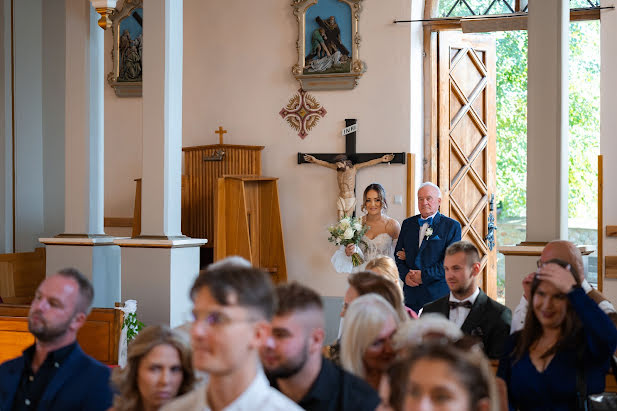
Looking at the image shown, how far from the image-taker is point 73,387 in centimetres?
315

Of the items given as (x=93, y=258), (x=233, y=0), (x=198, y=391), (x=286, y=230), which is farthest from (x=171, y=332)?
(x=233, y=0)

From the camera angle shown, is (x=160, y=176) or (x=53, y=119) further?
(x=53, y=119)

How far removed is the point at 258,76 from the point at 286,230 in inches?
94.3

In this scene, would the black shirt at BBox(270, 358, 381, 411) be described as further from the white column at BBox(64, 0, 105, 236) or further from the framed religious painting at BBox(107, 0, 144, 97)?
the framed religious painting at BBox(107, 0, 144, 97)

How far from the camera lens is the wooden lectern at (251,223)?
33.8 ft

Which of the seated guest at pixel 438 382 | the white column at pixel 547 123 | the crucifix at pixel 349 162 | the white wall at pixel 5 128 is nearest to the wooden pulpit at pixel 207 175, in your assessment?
the crucifix at pixel 349 162

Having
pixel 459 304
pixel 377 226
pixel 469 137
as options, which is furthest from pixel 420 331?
pixel 469 137

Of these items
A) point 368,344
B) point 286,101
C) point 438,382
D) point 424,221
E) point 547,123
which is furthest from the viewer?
point 286,101

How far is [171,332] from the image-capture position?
9.46ft

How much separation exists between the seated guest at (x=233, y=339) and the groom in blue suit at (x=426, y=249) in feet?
14.9

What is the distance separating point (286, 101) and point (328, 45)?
40.9 inches

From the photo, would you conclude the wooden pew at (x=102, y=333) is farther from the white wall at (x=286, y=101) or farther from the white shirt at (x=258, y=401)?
the white wall at (x=286, y=101)

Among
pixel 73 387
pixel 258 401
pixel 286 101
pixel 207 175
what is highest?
pixel 286 101

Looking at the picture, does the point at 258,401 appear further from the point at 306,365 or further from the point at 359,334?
the point at 359,334
